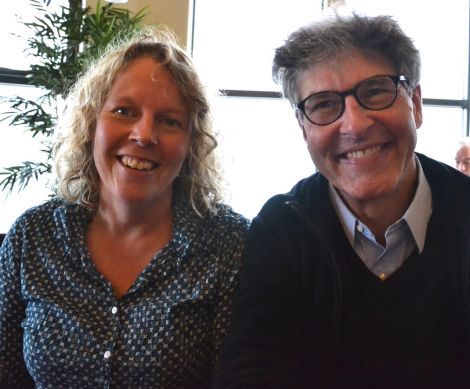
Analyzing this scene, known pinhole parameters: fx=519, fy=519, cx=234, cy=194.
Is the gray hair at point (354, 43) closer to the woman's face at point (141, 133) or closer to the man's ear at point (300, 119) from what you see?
the man's ear at point (300, 119)

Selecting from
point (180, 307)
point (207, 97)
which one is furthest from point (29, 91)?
point (180, 307)

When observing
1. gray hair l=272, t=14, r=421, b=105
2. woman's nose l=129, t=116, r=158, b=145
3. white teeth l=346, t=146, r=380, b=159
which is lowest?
white teeth l=346, t=146, r=380, b=159

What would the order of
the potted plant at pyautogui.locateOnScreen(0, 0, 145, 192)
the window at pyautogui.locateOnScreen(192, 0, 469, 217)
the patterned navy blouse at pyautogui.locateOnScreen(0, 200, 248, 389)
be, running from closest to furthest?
the patterned navy blouse at pyautogui.locateOnScreen(0, 200, 248, 389) < the potted plant at pyautogui.locateOnScreen(0, 0, 145, 192) < the window at pyautogui.locateOnScreen(192, 0, 469, 217)

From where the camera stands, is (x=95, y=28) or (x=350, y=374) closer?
(x=350, y=374)

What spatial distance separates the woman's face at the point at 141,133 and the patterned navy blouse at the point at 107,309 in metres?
0.17

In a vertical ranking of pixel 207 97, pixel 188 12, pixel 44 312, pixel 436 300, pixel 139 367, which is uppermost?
pixel 188 12

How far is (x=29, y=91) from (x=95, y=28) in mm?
1337

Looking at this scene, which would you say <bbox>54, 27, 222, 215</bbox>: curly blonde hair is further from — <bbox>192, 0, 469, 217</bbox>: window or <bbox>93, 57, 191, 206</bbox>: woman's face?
<bbox>192, 0, 469, 217</bbox>: window

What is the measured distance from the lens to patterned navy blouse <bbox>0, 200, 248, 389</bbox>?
1292mm

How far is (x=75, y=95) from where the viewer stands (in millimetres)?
1639

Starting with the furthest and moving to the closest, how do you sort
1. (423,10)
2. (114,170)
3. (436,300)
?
1. (423,10)
2. (114,170)
3. (436,300)

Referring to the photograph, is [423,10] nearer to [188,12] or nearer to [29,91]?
[188,12]


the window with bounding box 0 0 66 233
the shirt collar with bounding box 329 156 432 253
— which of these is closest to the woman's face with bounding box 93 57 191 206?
the shirt collar with bounding box 329 156 432 253

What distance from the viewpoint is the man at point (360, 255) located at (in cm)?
118
